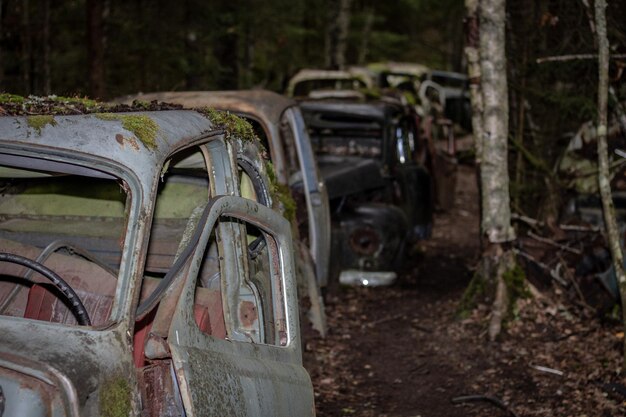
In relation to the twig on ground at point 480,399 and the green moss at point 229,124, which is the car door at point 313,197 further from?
the green moss at point 229,124

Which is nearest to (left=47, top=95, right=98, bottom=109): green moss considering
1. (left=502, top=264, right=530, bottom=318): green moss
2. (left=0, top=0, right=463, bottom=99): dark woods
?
(left=502, top=264, right=530, bottom=318): green moss

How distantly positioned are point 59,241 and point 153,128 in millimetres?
1284

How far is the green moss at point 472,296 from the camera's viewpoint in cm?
768

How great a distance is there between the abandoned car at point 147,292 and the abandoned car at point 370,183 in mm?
4172

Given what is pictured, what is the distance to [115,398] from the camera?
2.75 m

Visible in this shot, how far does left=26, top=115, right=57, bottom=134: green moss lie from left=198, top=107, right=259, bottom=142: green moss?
87cm

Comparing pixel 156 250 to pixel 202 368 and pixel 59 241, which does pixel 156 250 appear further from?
pixel 202 368

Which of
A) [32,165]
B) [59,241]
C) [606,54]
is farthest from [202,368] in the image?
[606,54]

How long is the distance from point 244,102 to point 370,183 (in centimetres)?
279

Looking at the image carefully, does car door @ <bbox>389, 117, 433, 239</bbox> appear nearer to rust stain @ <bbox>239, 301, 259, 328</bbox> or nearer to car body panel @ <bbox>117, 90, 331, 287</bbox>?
car body panel @ <bbox>117, 90, 331, 287</bbox>

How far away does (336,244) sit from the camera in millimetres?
8695

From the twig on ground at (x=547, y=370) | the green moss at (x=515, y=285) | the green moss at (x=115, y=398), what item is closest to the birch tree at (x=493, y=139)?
the green moss at (x=515, y=285)

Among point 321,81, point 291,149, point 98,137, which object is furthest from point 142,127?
point 321,81

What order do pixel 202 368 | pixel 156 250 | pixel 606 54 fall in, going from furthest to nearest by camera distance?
pixel 606 54, pixel 156 250, pixel 202 368
